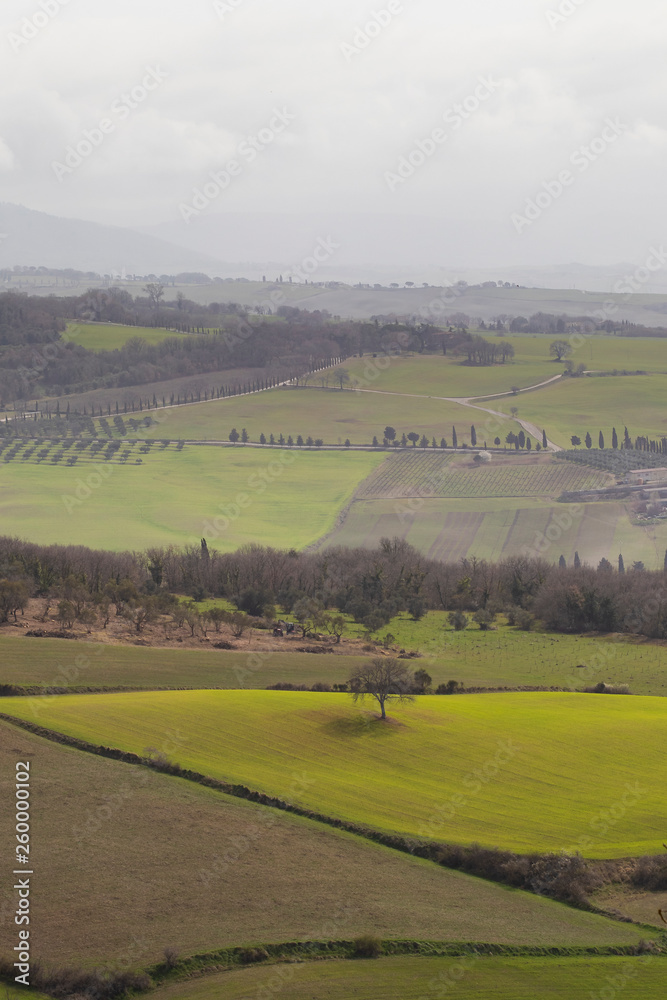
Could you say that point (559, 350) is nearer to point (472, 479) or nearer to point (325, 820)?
point (472, 479)

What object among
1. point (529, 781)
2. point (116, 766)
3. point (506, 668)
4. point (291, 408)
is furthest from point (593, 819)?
point (291, 408)

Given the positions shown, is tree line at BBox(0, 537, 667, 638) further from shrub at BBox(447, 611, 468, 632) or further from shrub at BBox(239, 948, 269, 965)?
shrub at BBox(239, 948, 269, 965)

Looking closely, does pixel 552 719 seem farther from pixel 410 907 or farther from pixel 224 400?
pixel 224 400

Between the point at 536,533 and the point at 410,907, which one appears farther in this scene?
the point at 536,533

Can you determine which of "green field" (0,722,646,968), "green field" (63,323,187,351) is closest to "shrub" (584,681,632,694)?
"green field" (0,722,646,968)

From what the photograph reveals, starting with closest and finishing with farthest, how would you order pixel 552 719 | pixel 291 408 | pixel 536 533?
pixel 552 719 → pixel 536 533 → pixel 291 408

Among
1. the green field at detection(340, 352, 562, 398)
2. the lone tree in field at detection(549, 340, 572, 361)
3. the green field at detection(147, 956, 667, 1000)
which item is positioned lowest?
the green field at detection(147, 956, 667, 1000)

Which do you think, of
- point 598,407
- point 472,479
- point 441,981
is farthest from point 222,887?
point 598,407

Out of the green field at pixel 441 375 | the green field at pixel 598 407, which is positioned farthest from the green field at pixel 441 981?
the green field at pixel 441 375
